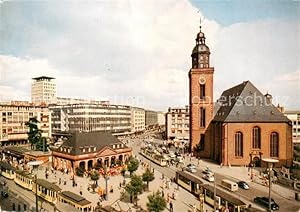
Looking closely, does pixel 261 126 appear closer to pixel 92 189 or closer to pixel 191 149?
pixel 191 149

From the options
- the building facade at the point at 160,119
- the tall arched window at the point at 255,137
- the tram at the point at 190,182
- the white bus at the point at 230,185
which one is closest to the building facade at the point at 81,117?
the tram at the point at 190,182

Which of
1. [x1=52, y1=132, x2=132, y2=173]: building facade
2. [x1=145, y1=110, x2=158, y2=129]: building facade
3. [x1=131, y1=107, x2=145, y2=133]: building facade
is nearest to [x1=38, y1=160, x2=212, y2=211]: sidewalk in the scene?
[x1=52, y1=132, x2=132, y2=173]: building facade

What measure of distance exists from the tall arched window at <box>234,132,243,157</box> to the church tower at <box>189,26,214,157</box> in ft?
8.92

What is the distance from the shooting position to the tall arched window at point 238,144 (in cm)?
1341

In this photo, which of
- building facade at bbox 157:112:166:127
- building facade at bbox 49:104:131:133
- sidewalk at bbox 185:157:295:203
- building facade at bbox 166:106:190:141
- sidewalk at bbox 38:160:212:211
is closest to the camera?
sidewalk at bbox 38:160:212:211

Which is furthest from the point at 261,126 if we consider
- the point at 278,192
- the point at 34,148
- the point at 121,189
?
the point at 34,148

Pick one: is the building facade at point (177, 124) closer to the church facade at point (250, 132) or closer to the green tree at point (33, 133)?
the church facade at point (250, 132)

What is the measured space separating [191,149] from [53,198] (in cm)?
1026

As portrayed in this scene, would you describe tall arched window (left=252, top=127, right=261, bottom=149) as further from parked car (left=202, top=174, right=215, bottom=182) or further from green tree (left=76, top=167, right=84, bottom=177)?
green tree (left=76, top=167, right=84, bottom=177)

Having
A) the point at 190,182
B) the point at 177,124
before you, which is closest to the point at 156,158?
the point at 190,182

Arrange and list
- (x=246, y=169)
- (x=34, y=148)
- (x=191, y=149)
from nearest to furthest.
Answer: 1. (x=246, y=169)
2. (x=34, y=148)
3. (x=191, y=149)

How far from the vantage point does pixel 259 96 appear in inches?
560

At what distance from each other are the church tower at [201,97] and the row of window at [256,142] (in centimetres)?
274

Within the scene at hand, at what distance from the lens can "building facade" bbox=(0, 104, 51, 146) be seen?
12.7 m
